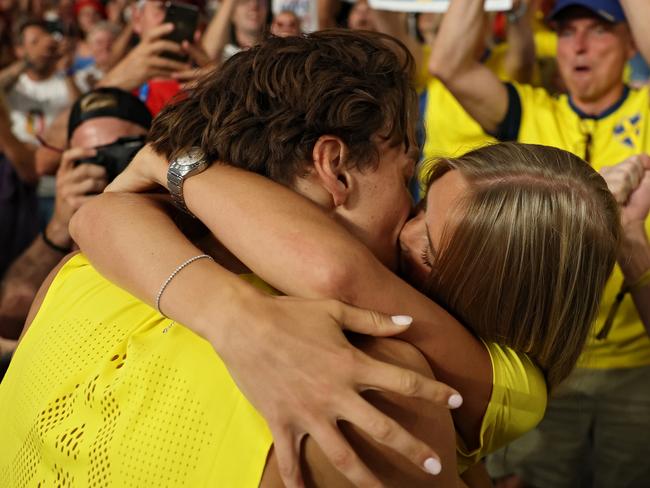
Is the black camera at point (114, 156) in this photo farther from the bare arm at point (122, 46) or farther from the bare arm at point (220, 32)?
the bare arm at point (122, 46)

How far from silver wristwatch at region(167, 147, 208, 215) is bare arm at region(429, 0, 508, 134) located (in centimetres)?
156

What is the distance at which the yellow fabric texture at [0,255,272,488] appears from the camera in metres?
1.01

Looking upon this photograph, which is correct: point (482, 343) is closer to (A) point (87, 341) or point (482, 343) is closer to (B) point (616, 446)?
(A) point (87, 341)

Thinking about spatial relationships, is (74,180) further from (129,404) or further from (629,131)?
(629,131)

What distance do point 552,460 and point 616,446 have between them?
20 cm

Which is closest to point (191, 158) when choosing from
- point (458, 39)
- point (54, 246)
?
point (54, 246)

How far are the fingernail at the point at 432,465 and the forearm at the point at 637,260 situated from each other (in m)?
1.06

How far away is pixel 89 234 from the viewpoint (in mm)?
1270

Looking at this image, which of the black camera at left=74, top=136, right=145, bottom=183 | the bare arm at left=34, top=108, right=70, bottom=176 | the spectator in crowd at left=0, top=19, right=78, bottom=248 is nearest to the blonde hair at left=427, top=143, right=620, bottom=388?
the black camera at left=74, top=136, right=145, bottom=183

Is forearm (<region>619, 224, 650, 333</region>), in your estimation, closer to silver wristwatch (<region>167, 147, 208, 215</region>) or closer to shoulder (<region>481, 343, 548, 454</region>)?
shoulder (<region>481, 343, 548, 454</region>)

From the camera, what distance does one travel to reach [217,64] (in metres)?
2.00

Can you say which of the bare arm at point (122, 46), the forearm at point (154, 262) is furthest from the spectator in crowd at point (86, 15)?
the forearm at point (154, 262)

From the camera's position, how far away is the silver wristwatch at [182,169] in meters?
1.20

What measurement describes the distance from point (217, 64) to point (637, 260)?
1097 mm
